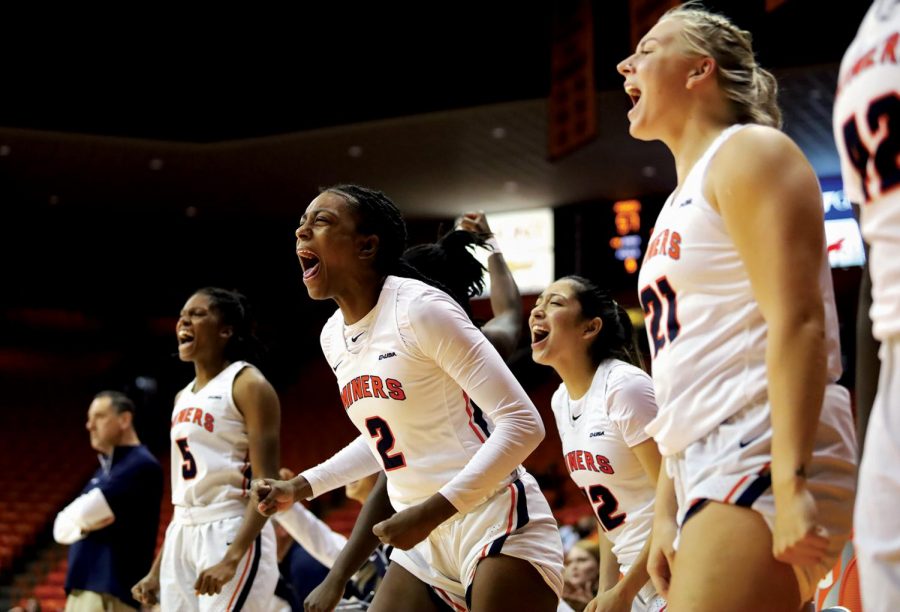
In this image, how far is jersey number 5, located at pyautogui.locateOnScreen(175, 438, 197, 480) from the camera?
14.7 ft

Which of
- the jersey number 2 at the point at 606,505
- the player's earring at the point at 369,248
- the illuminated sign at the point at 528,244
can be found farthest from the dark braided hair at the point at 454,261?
the illuminated sign at the point at 528,244

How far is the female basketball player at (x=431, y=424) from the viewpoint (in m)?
2.74

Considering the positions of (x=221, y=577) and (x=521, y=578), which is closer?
(x=521, y=578)

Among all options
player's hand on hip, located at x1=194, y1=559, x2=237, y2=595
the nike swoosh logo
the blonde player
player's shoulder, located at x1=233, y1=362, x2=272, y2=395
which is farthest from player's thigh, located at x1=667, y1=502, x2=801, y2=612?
player's shoulder, located at x1=233, y1=362, x2=272, y2=395

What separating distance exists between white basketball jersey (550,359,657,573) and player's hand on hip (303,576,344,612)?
0.98 m

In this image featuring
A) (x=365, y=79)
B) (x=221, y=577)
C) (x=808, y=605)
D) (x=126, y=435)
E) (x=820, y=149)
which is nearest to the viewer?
(x=808, y=605)

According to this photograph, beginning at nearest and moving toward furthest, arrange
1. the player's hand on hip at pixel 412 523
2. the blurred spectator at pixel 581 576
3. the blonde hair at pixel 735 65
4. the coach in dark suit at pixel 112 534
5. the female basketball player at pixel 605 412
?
the blonde hair at pixel 735 65 < the player's hand on hip at pixel 412 523 < the female basketball player at pixel 605 412 < the blurred spectator at pixel 581 576 < the coach in dark suit at pixel 112 534

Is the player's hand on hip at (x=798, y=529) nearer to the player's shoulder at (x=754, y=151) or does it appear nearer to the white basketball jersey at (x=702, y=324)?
the white basketball jersey at (x=702, y=324)

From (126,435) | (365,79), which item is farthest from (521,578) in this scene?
(365,79)

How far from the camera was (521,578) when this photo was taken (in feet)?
9.10

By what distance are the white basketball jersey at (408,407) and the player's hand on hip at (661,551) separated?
0.80 meters

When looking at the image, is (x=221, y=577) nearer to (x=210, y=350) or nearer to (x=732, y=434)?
(x=210, y=350)

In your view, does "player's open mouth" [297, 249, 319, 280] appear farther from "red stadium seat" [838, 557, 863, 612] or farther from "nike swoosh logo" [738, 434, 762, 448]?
"red stadium seat" [838, 557, 863, 612]

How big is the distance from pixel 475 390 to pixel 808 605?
1005 millimetres
